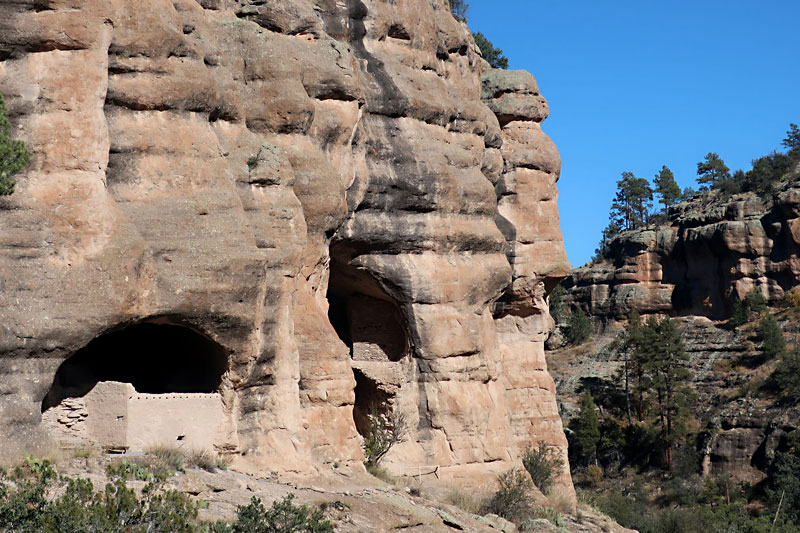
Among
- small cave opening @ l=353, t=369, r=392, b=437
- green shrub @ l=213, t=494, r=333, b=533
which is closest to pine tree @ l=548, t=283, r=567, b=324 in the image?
small cave opening @ l=353, t=369, r=392, b=437

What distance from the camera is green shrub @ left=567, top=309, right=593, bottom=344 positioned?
63.6 metres

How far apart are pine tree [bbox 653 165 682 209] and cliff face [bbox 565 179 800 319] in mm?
6522

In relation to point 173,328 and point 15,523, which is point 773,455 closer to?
point 173,328

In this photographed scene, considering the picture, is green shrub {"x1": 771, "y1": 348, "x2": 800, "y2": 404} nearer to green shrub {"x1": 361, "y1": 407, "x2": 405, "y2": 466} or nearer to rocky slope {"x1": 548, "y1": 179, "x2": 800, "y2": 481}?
rocky slope {"x1": 548, "y1": 179, "x2": 800, "y2": 481}

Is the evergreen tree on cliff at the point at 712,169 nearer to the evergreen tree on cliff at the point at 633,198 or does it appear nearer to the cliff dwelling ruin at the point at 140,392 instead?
the evergreen tree on cliff at the point at 633,198

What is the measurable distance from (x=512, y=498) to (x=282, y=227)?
7684mm

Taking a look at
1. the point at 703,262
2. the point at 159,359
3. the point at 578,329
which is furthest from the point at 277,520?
the point at 703,262

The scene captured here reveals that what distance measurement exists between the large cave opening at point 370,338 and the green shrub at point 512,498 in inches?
A: 115

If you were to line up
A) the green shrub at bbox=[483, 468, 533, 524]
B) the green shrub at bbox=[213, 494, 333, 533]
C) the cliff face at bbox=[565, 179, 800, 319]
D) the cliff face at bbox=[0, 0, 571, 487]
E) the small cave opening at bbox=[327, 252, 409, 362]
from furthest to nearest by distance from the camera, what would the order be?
the cliff face at bbox=[565, 179, 800, 319] < the small cave opening at bbox=[327, 252, 409, 362] < the green shrub at bbox=[483, 468, 533, 524] < the cliff face at bbox=[0, 0, 571, 487] < the green shrub at bbox=[213, 494, 333, 533]

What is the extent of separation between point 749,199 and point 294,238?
169 feet

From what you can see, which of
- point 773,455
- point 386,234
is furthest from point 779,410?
point 386,234

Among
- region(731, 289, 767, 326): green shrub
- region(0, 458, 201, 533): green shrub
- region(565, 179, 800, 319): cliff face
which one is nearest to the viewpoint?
region(0, 458, 201, 533): green shrub

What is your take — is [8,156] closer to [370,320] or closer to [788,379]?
[370,320]

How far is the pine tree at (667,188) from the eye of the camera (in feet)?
269
